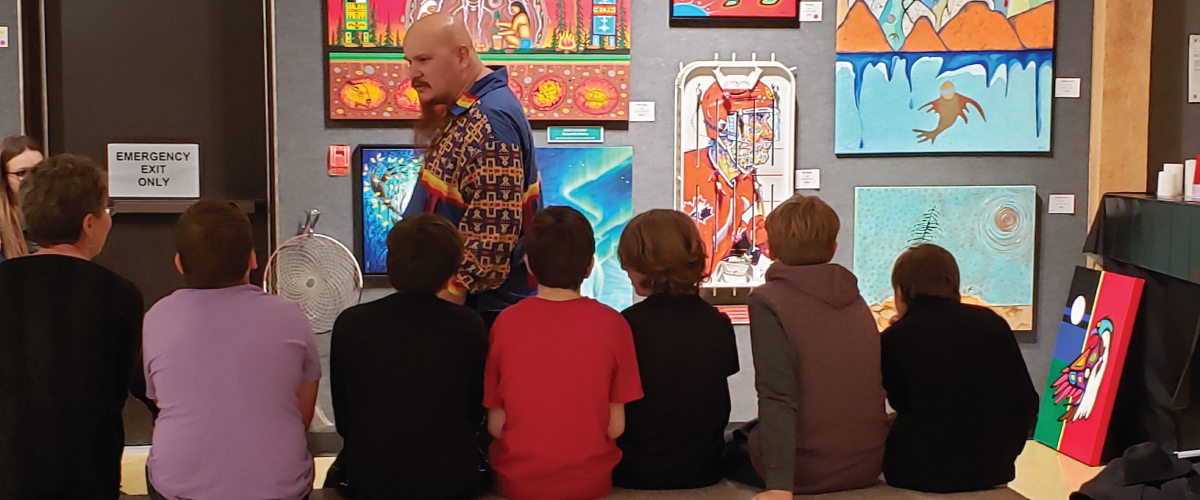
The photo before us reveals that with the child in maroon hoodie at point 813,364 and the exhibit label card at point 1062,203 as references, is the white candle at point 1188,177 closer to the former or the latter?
the exhibit label card at point 1062,203

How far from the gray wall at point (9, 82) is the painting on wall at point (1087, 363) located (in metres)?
4.83

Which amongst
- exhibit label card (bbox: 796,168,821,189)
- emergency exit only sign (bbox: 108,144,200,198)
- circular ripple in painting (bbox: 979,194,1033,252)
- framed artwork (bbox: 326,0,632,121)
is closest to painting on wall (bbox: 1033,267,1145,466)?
circular ripple in painting (bbox: 979,194,1033,252)

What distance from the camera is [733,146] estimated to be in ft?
16.5

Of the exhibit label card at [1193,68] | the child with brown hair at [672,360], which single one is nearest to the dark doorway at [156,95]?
the child with brown hair at [672,360]

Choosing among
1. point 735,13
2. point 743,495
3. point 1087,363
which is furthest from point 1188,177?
point 743,495

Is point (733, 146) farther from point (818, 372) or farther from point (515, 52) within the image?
point (818, 372)

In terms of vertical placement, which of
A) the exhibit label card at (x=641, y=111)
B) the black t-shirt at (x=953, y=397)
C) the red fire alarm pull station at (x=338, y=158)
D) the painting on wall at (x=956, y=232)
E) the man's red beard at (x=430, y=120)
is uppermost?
the exhibit label card at (x=641, y=111)

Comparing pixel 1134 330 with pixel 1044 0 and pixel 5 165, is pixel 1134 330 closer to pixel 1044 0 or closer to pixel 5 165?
pixel 1044 0

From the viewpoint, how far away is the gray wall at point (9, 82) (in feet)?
14.9

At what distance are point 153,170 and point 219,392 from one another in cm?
251

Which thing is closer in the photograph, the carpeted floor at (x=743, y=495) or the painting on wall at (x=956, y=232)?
the carpeted floor at (x=743, y=495)

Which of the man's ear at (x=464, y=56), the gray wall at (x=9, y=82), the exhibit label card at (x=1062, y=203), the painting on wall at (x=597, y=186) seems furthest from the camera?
the exhibit label card at (x=1062, y=203)

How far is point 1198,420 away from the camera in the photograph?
14.2 feet

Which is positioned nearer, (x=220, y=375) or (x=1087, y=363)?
(x=220, y=375)
